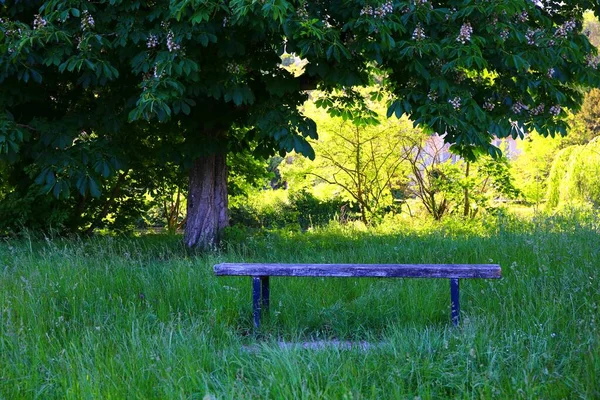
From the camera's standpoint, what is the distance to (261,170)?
1336 centimetres

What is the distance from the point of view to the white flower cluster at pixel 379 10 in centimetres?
589

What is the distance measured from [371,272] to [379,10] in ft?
9.24

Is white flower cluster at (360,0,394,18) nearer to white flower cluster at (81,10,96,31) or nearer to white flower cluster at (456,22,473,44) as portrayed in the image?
white flower cluster at (456,22,473,44)

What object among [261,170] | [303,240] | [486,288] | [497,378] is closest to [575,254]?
[486,288]

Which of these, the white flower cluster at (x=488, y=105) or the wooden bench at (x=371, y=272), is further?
the white flower cluster at (x=488, y=105)

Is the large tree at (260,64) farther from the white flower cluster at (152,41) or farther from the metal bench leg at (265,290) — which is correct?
the metal bench leg at (265,290)

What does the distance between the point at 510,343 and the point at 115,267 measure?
4032 mm

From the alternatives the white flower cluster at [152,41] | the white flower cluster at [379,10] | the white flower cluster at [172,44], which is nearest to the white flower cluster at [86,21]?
the white flower cluster at [152,41]

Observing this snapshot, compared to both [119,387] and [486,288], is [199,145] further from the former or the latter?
[119,387]

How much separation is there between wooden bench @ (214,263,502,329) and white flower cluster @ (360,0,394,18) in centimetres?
270

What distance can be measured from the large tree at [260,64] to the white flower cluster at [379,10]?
0.5 inches

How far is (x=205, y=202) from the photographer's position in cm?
889

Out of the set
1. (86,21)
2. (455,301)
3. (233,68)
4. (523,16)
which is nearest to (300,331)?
(455,301)

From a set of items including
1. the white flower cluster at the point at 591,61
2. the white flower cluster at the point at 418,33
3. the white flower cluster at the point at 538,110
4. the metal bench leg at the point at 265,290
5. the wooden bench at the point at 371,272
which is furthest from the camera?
the white flower cluster at the point at 591,61
